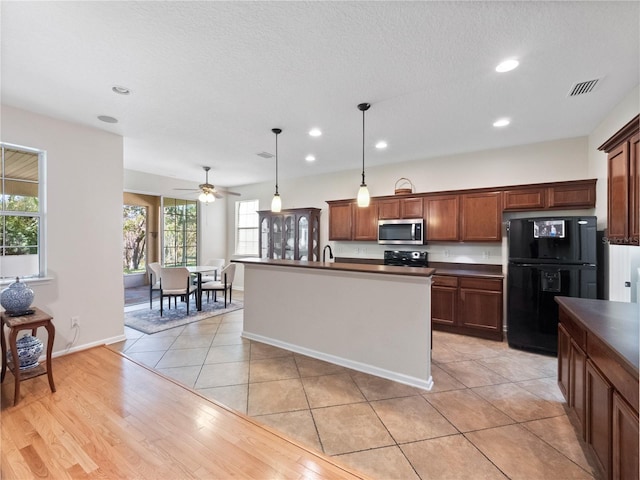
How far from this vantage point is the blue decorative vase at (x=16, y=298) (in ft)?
8.27

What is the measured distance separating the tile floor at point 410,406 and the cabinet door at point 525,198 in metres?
1.89

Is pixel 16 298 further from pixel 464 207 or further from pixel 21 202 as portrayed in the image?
pixel 464 207

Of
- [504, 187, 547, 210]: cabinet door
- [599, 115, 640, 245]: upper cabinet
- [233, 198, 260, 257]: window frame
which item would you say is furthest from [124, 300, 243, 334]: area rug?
[599, 115, 640, 245]: upper cabinet

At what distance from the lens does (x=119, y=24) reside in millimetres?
1798

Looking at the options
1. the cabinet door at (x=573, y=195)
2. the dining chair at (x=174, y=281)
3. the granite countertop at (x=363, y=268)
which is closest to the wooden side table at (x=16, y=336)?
the granite countertop at (x=363, y=268)

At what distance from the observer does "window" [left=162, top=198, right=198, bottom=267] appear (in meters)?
6.53

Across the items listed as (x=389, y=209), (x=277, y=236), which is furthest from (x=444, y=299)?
(x=277, y=236)

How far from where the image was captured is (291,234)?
606cm

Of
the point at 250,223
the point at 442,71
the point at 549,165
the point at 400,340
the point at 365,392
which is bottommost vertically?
the point at 365,392

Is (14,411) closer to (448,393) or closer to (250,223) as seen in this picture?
(448,393)

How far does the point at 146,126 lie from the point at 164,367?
9.13ft

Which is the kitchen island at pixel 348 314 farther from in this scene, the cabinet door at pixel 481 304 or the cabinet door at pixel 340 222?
the cabinet door at pixel 340 222

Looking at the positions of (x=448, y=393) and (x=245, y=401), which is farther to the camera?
(x=448, y=393)

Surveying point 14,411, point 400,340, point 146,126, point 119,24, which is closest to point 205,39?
point 119,24
